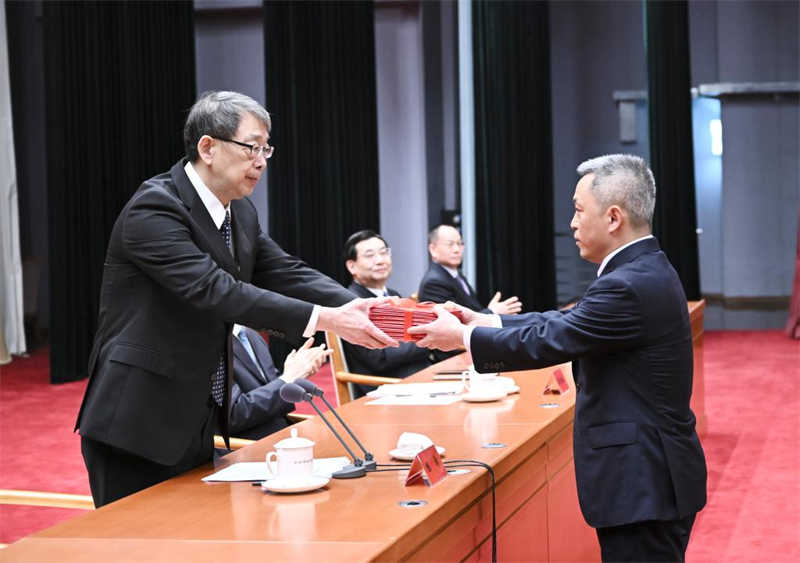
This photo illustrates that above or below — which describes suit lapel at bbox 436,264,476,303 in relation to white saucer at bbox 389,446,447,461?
above

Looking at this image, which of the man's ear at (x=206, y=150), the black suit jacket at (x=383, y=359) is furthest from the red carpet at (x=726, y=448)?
the man's ear at (x=206, y=150)

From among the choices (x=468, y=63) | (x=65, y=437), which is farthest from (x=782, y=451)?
(x=468, y=63)

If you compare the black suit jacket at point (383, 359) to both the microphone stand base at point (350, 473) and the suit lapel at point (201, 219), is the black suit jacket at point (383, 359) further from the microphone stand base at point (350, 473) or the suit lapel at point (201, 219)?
the microphone stand base at point (350, 473)

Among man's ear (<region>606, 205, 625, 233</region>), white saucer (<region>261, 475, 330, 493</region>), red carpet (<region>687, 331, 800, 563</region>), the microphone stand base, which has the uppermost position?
man's ear (<region>606, 205, 625, 233</region>)

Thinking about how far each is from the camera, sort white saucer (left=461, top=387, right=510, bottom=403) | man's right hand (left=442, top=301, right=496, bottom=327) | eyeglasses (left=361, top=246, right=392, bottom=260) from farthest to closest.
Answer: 1. eyeglasses (left=361, top=246, right=392, bottom=260)
2. white saucer (left=461, top=387, right=510, bottom=403)
3. man's right hand (left=442, top=301, right=496, bottom=327)

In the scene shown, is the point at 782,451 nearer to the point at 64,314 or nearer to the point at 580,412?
the point at 580,412

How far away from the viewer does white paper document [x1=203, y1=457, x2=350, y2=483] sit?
2.24m

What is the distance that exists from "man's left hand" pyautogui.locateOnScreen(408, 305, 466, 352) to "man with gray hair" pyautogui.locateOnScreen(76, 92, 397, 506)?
0.35 feet

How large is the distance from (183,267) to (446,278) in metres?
3.36

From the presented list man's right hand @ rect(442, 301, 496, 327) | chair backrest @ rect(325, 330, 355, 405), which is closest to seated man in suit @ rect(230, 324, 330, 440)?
chair backrest @ rect(325, 330, 355, 405)

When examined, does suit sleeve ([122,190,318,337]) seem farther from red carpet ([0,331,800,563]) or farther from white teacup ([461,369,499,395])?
red carpet ([0,331,800,563])

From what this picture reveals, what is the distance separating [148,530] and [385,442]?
34.3 inches

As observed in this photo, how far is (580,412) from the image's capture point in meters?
2.16

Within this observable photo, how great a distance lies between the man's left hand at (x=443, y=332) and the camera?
2422mm
